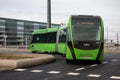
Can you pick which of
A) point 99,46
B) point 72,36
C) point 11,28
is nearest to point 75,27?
point 72,36

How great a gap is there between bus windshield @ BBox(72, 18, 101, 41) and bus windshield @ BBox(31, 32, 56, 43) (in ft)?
44.0

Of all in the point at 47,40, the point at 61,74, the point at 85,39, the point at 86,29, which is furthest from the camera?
the point at 47,40

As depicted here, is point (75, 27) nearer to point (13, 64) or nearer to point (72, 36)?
point (72, 36)

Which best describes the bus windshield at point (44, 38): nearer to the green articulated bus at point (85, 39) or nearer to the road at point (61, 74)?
the green articulated bus at point (85, 39)

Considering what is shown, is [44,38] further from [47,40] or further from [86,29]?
[86,29]

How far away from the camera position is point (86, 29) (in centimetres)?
1978

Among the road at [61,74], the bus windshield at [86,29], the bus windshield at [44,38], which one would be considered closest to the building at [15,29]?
the bus windshield at [44,38]

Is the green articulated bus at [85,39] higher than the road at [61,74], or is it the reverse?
the green articulated bus at [85,39]

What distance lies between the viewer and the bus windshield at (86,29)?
19609 millimetres

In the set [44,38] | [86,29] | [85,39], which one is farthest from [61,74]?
[44,38]

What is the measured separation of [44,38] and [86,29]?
658 inches

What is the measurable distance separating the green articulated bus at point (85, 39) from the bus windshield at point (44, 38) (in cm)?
1343

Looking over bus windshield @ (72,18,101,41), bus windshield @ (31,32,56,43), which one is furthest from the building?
bus windshield @ (72,18,101,41)

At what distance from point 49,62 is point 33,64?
2.56 metres
